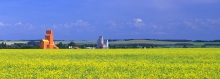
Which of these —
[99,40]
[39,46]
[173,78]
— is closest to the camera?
[173,78]

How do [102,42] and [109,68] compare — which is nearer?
[109,68]

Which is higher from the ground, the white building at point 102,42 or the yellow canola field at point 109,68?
the white building at point 102,42

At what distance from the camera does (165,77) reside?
590 inches

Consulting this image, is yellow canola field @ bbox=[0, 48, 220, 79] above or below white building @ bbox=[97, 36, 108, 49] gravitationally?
below

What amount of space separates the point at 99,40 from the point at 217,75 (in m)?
65.3

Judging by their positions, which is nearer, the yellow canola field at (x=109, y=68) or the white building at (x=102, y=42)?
the yellow canola field at (x=109, y=68)

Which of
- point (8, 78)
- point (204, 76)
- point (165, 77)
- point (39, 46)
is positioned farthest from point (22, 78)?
point (39, 46)

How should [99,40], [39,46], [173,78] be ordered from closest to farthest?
[173,78] → [39,46] → [99,40]

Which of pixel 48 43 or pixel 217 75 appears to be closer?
pixel 217 75

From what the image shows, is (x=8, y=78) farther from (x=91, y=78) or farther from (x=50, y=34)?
(x=50, y=34)

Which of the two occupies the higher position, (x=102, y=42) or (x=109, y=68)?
(x=102, y=42)

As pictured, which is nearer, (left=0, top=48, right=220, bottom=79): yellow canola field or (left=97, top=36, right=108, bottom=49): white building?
(left=0, top=48, right=220, bottom=79): yellow canola field

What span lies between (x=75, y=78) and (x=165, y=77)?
11.7 ft

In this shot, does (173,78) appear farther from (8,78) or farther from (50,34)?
(50,34)
